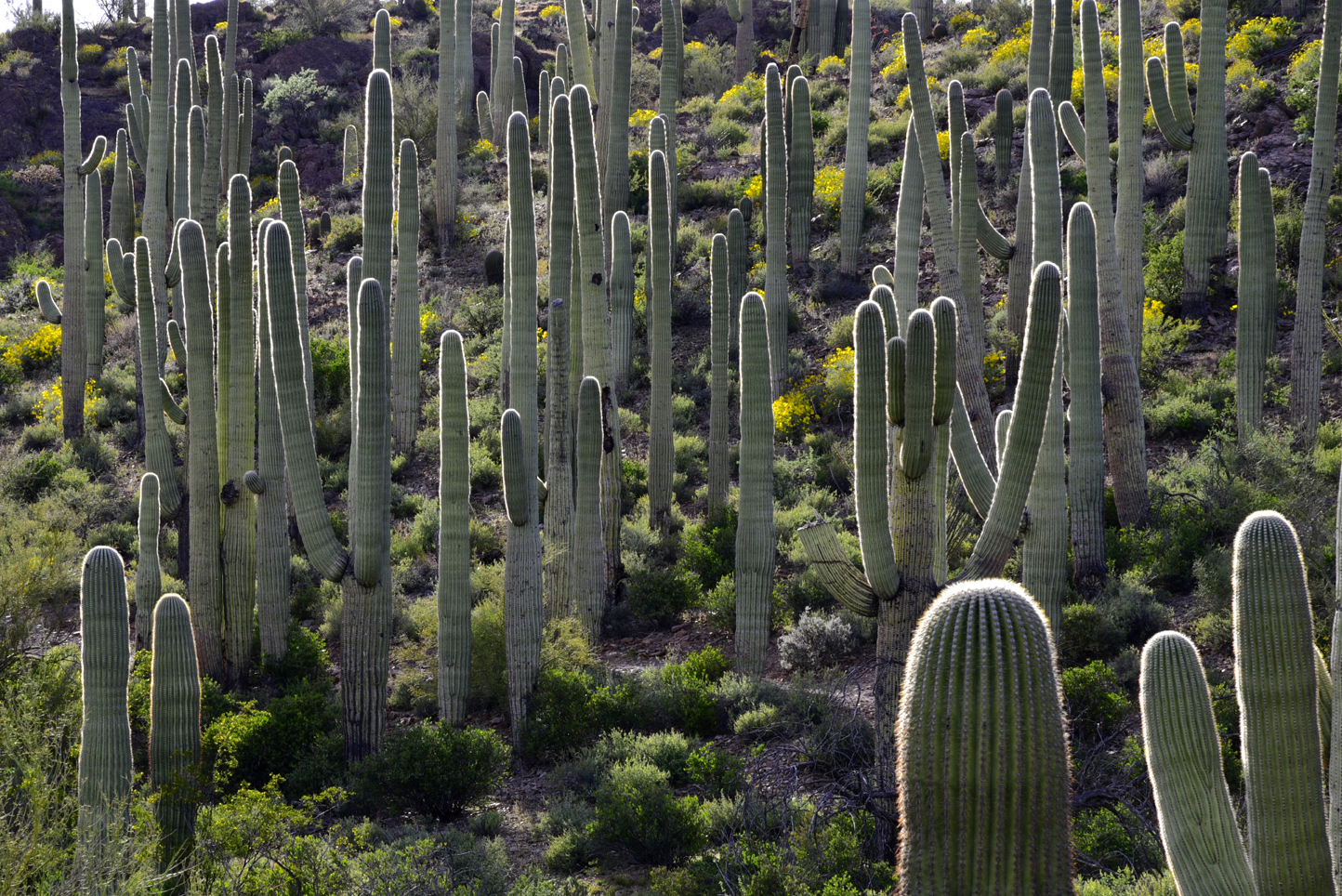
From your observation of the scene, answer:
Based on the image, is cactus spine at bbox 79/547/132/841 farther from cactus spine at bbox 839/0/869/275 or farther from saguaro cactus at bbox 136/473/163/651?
cactus spine at bbox 839/0/869/275

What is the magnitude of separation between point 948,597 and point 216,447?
8.38m

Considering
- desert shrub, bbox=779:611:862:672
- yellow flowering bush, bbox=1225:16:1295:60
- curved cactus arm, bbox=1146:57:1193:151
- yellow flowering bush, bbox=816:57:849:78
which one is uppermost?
yellow flowering bush, bbox=816:57:849:78

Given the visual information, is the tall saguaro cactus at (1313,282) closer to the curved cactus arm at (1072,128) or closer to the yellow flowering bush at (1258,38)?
the curved cactus arm at (1072,128)

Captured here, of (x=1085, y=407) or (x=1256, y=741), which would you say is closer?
(x=1256, y=741)

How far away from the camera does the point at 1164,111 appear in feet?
41.1

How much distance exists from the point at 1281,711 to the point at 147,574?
30.9 ft

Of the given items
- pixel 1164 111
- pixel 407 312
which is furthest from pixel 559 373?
pixel 1164 111

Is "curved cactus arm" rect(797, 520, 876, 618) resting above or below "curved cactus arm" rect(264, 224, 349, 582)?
below

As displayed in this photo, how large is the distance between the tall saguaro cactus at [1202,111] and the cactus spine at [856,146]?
14.9ft

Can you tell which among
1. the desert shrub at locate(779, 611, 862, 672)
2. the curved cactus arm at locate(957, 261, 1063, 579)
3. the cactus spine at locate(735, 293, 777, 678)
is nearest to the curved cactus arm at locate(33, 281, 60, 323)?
the cactus spine at locate(735, 293, 777, 678)

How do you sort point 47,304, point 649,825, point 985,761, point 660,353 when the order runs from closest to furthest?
1. point 985,761
2. point 649,825
3. point 660,353
4. point 47,304

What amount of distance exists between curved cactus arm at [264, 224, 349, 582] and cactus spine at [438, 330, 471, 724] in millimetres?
956

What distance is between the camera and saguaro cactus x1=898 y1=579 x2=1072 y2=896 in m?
3.08

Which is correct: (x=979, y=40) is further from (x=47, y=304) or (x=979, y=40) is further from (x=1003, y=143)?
(x=47, y=304)
